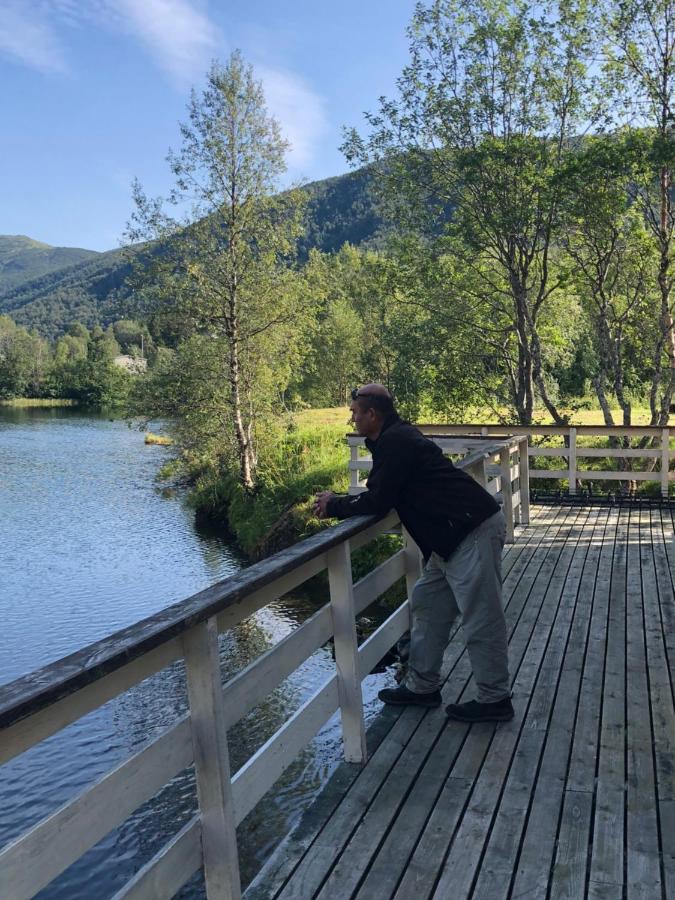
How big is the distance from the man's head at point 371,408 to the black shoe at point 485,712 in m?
1.44

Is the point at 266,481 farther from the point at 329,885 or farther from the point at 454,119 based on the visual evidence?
the point at 329,885

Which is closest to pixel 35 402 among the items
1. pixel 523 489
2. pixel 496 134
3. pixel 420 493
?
pixel 496 134

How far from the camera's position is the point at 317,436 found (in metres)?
22.8

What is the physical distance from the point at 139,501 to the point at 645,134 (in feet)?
52.2

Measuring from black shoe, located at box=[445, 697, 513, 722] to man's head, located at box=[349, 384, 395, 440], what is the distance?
144 centimetres

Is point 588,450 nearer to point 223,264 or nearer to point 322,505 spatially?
point 322,505

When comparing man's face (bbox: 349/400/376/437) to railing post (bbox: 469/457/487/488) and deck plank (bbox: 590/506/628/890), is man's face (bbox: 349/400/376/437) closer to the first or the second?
deck plank (bbox: 590/506/628/890)

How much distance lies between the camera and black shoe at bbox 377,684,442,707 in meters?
4.27

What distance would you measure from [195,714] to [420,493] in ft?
5.59

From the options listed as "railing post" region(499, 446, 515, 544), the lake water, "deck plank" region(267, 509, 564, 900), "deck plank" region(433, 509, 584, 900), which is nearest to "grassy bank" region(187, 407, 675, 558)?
the lake water

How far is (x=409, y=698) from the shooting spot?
169 inches

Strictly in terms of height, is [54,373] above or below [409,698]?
above

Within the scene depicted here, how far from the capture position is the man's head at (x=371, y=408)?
12.3ft

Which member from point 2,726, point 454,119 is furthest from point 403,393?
point 2,726
